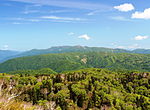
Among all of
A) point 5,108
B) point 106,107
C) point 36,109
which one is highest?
point 5,108

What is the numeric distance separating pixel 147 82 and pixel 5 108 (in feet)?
468

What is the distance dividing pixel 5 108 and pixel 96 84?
116m

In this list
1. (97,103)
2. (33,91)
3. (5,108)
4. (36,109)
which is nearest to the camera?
(5,108)

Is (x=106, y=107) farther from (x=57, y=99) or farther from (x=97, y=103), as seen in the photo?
(x=57, y=99)

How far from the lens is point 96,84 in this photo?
121 meters

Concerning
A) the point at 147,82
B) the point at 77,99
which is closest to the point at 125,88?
the point at 147,82

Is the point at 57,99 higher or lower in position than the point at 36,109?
lower

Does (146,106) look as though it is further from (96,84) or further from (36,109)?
(36,109)

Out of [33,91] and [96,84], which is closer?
[33,91]

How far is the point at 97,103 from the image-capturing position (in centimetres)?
9362

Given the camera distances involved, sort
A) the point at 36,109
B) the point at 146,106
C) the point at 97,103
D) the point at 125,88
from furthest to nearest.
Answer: the point at 125,88 → the point at 97,103 → the point at 146,106 → the point at 36,109

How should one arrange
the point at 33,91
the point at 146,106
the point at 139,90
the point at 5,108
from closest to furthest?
the point at 5,108
the point at 146,106
the point at 33,91
the point at 139,90

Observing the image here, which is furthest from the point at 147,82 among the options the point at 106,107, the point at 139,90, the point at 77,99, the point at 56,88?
the point at 56,88

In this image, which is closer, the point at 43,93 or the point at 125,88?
the point at 43,93
